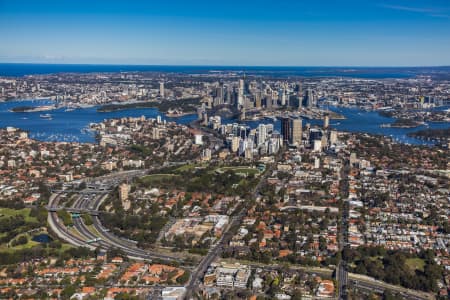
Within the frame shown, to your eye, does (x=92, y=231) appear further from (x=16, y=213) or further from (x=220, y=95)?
(x=220, y=95)

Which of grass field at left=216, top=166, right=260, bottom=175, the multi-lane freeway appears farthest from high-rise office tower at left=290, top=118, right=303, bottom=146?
the multi-lane freeway

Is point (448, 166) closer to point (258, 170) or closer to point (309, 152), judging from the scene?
point (309, 152)

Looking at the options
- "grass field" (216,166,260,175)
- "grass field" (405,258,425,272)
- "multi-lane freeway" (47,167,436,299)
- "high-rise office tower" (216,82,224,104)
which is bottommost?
"grass field" (405,258,425,272)

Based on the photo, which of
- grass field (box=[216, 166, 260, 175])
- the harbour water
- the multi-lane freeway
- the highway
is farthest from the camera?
the harbour water

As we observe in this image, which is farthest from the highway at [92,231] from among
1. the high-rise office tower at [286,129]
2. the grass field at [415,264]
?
the high-rise office tower at [286,129]

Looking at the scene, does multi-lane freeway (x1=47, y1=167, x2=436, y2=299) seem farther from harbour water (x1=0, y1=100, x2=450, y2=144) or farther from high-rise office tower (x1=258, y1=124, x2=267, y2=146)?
harbour water (x1=0, y1=100, x2=450, y2=144)

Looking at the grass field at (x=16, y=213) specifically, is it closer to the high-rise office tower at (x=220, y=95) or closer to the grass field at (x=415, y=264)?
the grass field at (x=415, y=264)

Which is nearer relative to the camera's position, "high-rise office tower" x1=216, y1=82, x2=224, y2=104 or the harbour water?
the harbour water

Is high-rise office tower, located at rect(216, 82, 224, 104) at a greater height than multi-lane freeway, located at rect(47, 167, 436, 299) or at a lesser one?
greater

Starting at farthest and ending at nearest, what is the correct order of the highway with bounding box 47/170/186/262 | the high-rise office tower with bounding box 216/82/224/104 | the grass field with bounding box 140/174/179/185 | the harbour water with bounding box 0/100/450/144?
1. the high-rise office tower with bounding box 216/82/224/104
2. the harbour water with bounding box 0/100/450/144
3. the grass field with bounding box 140/174/179/185
4. the highway with bounding box 47/170/186/262
